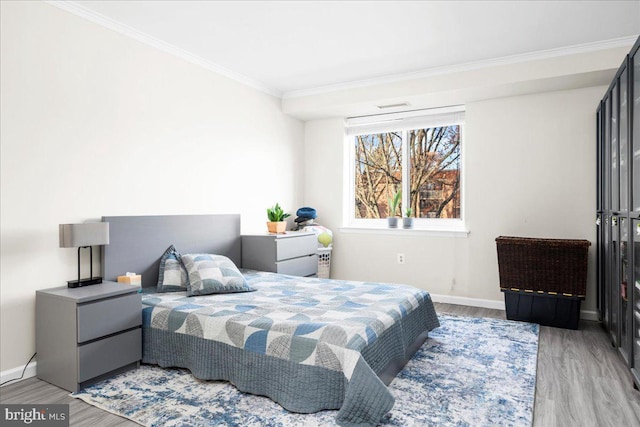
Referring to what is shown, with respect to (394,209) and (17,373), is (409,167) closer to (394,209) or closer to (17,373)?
(394,209)

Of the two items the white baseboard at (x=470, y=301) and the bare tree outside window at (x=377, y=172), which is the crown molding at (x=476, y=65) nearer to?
the bare tree outside window at (x=377, y=172)

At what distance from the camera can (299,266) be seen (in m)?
4.34

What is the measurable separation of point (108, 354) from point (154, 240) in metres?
1.08

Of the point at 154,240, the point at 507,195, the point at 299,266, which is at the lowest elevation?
the point at 299,266

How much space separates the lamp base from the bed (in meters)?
0.22

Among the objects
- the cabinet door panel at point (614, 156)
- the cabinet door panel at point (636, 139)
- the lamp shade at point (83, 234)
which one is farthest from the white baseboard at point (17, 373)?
the cabinet door panel at point (614, 156)

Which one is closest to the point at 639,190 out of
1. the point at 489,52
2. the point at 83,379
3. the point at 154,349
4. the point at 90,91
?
the point at 489,52

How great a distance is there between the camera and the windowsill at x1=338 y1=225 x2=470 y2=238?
14.8 ft

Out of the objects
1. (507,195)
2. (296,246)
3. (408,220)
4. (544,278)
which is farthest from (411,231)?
(544,278)

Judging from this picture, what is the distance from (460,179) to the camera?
4.66 metres

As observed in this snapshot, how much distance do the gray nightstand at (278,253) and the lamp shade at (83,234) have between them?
158cm

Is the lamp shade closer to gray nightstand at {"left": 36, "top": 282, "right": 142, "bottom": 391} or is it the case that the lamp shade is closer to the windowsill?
gray nightstand at {"left": 36, "top": 282, "right": 142, "bottom": 391}

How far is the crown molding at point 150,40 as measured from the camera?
9.27 ft

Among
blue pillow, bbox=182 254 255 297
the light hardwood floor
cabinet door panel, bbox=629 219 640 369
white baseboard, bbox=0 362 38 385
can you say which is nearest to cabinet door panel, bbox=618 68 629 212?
cabinet door panel, bbox=629 219 640 369
